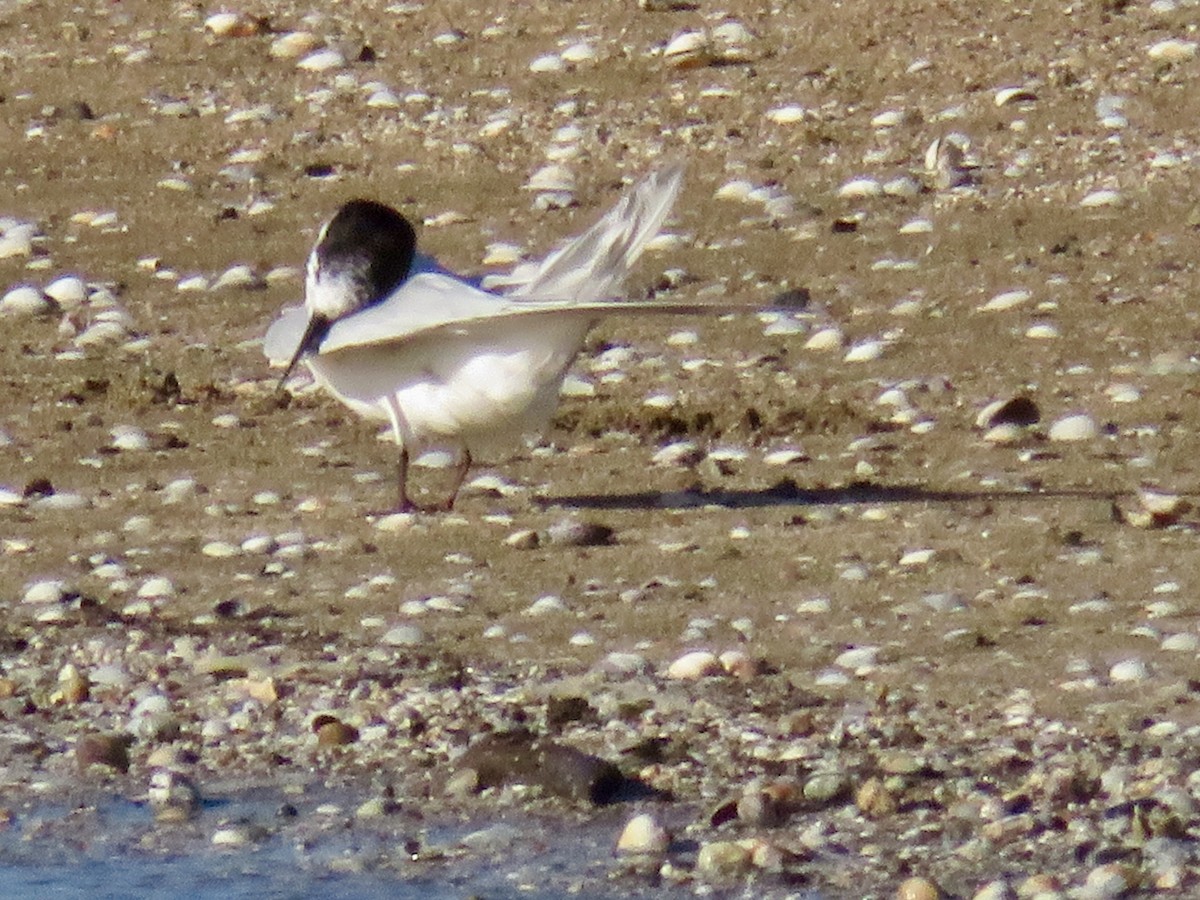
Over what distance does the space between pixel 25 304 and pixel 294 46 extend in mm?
2596

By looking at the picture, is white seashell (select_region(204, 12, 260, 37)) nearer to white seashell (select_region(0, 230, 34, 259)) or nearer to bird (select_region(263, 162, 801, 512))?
white seashell (select_region(0, 230, 34, 259))

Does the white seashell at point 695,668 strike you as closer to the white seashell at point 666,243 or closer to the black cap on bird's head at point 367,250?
the black cap on bird's head at point 367,250

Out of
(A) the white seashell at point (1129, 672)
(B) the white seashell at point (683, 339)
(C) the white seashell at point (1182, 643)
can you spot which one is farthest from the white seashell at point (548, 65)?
(A) the white seashell at point (1129, 672)

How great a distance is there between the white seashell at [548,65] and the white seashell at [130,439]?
10.9 feet

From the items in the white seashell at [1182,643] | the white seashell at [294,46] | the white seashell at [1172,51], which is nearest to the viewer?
the white seashell at [1182,643]

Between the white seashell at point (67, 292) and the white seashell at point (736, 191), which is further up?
the white seashell at point (67, 292)

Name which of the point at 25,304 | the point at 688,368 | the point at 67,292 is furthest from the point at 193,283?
the point at 688,368

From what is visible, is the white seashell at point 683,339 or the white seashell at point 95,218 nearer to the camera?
the white seashell at point 683,339

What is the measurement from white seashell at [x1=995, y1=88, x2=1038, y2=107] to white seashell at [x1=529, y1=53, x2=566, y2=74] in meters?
1.61

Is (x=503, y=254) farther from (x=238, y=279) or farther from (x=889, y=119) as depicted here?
(x=889, y=119)

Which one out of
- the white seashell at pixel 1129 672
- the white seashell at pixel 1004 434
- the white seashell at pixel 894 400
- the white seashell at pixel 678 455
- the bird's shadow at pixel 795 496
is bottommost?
the white seashell at pixel 894 400

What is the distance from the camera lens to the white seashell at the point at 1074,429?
21.1 ft

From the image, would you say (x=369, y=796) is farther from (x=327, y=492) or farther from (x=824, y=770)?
(x=327, y=492)

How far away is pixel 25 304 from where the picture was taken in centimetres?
795
